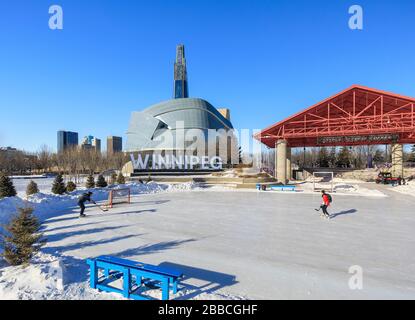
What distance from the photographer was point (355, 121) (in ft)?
85.5

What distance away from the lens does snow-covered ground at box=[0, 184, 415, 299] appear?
4379 mm

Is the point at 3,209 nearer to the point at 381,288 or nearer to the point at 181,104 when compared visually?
the point at 381,288

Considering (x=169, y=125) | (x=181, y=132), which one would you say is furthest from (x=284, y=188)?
(x=169, y=125)

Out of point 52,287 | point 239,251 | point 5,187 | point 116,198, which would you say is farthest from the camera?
point 116,198

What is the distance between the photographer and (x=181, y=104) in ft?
263

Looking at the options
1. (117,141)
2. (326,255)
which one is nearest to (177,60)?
(117,141)

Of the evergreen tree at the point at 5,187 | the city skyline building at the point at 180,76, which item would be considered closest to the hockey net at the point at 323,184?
the evergreen tree at the point at 5,187

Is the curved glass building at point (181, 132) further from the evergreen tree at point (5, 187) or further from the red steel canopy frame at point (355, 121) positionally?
the evergreen tree at point (5, 187)

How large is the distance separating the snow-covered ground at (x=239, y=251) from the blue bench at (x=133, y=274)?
7.3 inches

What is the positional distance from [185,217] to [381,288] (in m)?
7.70

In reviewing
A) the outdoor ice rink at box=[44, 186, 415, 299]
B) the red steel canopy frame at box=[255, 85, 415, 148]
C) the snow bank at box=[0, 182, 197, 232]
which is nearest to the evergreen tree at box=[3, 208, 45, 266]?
the outdoor ice rink at box=[44, 186, 415, 299]

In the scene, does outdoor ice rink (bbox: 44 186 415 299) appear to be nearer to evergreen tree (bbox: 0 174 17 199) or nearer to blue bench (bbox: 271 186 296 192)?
evergreen tree (bbox: 0 174 17 199)

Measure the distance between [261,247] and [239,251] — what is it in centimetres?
74

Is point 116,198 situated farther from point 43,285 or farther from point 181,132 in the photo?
point 181,132
